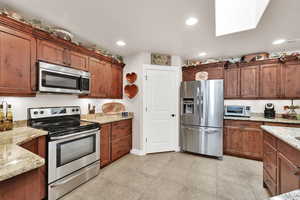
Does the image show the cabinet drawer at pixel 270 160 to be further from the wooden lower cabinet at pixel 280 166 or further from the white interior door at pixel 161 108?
the white interior door at pixel 161 108

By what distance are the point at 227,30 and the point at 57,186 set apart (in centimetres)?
350

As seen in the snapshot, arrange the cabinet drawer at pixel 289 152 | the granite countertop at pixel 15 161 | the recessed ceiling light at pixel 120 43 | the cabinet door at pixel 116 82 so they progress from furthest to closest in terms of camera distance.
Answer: the cabinet door at pixel 116 82, the recessed ceiling light at pixel 120 43, the cabinet drawer at pixel 289 152, the granite countertop at pixel 15 161

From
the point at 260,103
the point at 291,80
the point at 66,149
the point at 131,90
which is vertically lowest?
the point at 66,149

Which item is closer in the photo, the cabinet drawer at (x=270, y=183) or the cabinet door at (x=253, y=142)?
the cabinet drawer at (x=270, y=183)

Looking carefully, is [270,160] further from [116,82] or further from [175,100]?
[116,82]

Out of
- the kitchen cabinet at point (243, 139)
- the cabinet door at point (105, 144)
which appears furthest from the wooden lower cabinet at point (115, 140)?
the kitchen cabinet at point (243, 139)

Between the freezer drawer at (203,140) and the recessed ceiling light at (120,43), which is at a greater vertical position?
the recessed ceiling light at (120,43)

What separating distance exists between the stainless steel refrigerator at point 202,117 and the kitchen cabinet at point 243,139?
0.95 ft

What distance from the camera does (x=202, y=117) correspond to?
3123mm

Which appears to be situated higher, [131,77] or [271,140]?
[131,77]

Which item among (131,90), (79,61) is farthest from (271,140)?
(79,61)

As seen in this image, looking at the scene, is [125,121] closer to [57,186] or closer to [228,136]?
[57,186]

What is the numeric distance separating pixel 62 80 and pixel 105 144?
135 centimetres

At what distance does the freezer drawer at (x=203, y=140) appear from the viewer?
9.86ft
